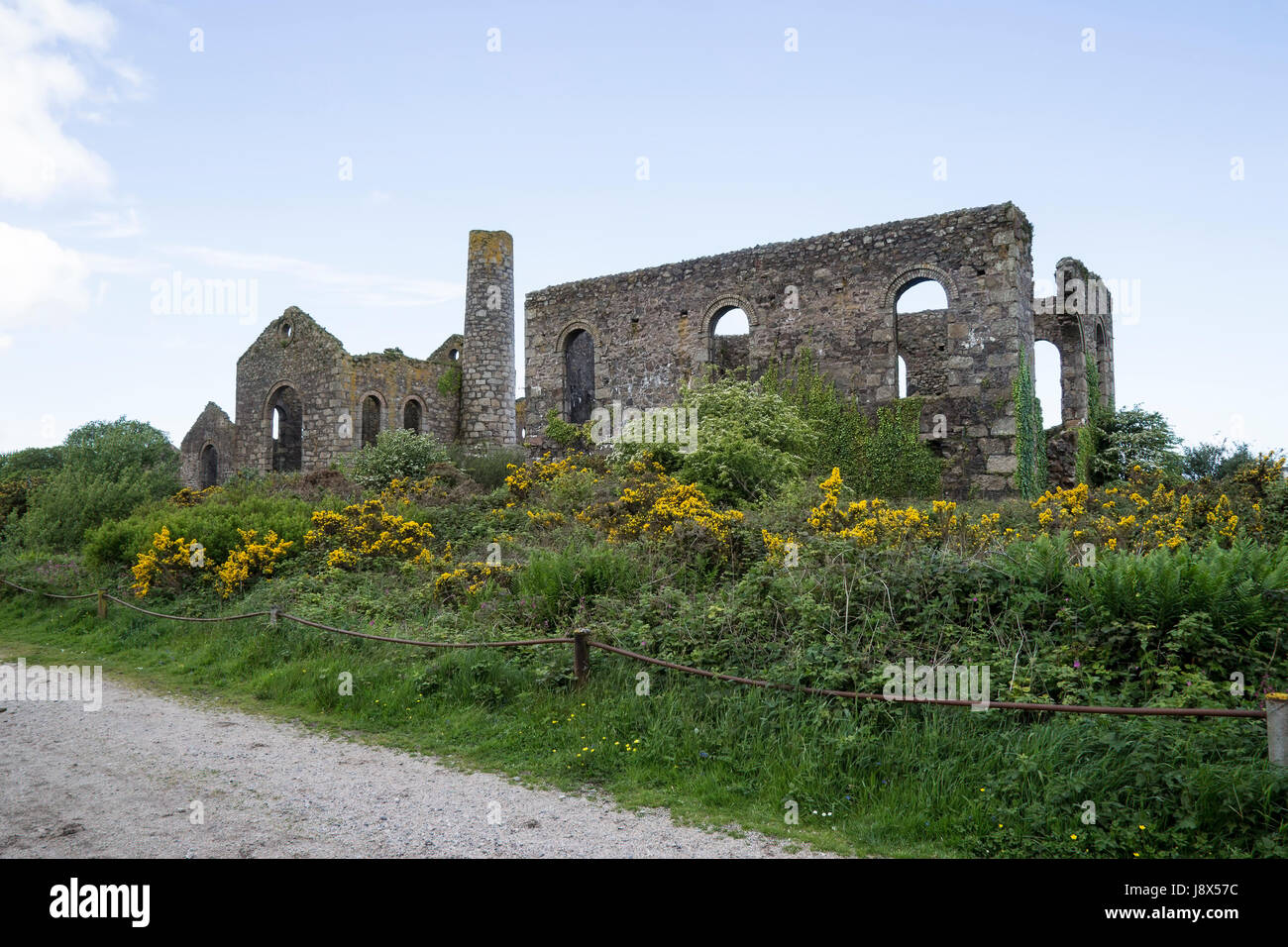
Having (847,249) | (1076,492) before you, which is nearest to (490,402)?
(847,249)

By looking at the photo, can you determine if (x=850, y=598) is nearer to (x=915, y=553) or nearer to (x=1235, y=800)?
(x=915, y=553)

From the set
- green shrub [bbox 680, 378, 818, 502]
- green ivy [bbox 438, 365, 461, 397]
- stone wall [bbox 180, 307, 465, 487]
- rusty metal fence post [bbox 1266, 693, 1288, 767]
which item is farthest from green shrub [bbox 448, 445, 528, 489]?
rusty metal fence post [bbox 1266, 693, 1288, 767]

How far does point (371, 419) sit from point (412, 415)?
3.98 feet

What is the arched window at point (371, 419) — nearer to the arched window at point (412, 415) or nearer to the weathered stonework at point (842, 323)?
the arched window at point (412, 415)

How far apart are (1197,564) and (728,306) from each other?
45.4 feet

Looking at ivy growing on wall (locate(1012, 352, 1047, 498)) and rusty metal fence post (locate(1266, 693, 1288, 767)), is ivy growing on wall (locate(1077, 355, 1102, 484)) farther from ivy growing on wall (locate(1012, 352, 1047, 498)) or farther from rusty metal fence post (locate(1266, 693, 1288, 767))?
rusty metal fence post (locate(1266, 693, 1288, 767))

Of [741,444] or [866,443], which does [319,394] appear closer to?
[741,444]

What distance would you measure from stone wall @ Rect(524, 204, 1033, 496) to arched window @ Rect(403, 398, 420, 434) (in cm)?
479

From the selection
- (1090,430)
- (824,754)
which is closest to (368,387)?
(1090,430)

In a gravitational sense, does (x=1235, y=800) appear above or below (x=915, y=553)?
below

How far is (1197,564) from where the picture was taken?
5.68 meters

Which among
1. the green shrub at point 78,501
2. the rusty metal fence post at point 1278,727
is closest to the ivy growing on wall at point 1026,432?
the rusty metal fence post at point 1278,727

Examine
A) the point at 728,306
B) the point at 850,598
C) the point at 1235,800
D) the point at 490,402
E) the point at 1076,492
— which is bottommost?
the point at 1235,800

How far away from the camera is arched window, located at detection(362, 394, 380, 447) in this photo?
2400cm
